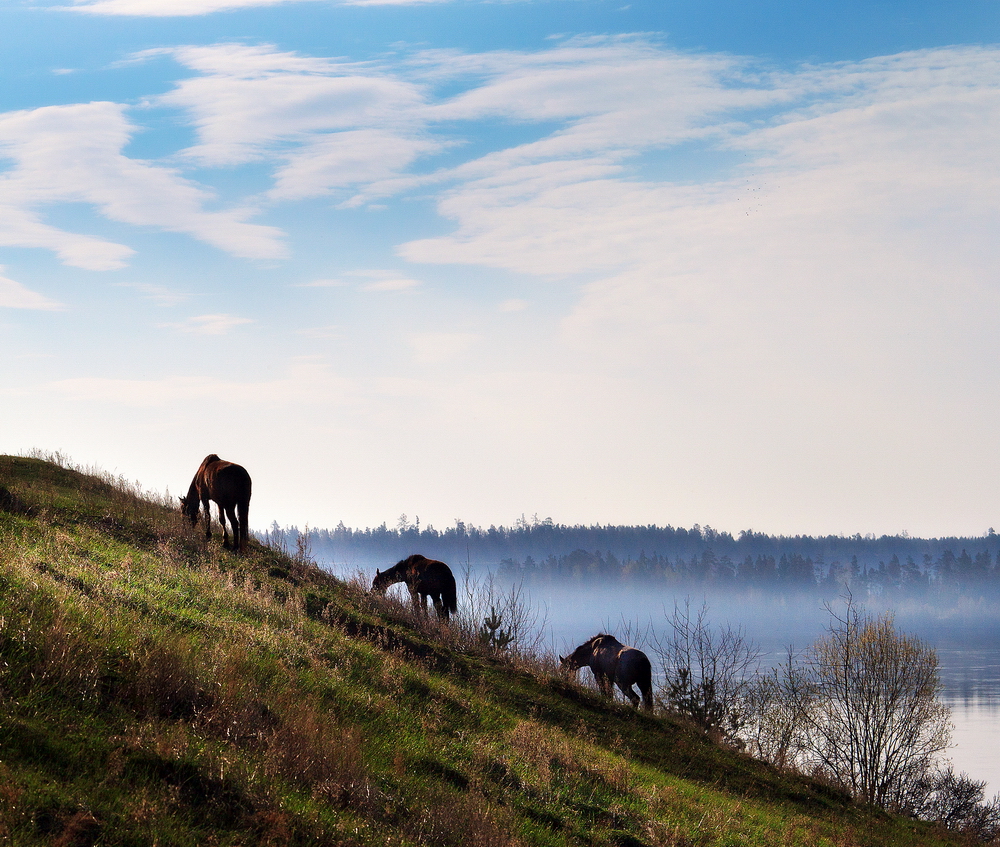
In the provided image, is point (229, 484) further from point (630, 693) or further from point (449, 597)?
point (630, 693)

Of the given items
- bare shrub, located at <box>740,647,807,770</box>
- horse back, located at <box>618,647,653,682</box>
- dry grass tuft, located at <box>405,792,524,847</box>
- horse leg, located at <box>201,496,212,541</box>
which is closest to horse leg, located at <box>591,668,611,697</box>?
horse back, located at <box>618,647,653,682</box>

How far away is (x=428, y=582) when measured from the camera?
2547 centimetres

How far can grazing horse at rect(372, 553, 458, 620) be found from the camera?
25359mm

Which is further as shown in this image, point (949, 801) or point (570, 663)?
point (949, 801)

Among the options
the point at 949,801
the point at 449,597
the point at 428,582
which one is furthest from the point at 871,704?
the point at 428,582

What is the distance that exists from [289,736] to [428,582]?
17279 mm

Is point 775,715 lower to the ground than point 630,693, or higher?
lower

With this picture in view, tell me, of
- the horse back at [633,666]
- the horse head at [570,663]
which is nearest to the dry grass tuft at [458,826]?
the horse back at [633,666]

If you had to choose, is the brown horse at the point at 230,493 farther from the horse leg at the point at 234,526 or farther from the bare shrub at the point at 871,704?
the bare shrub at the point at 871,704

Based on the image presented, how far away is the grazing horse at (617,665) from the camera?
2311 centimetres

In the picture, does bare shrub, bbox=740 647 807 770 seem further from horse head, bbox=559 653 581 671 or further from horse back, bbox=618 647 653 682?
horse head, bbox=559 653 581 671

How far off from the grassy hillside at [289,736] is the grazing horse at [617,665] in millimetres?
2529

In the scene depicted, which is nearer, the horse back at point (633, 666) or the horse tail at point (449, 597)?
the horse back at point (633, 666)

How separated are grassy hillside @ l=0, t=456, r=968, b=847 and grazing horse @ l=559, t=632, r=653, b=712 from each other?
2529 millimetres
